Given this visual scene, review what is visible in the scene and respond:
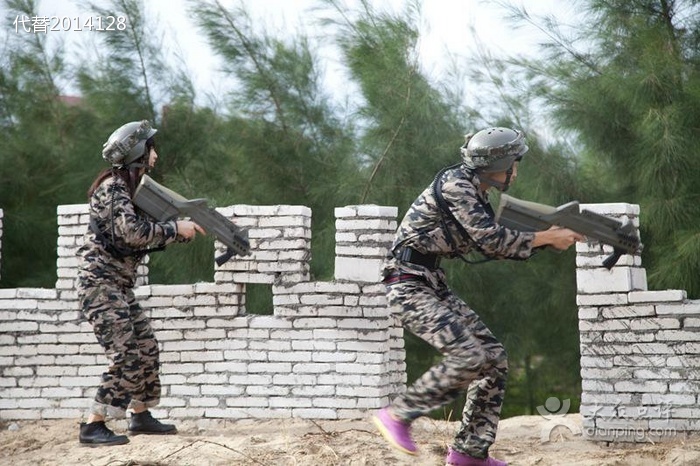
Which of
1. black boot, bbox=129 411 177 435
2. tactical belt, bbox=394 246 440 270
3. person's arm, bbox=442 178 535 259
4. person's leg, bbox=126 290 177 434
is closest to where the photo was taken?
person's arm, bbox=442 178 535 259

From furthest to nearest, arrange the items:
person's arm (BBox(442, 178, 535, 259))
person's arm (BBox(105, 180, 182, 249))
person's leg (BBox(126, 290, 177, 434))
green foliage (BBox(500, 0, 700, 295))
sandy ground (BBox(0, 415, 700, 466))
Result: 1. green foliage (BBox(500, 0, 700, 295))
2. person's leg (BBox(126, 290, 177, 434))
3. person's arm (BBox(105, 180, 182, 249))
4. sandy ground (BBox(0, 415, 700, 466))
5. person's arm (BBox(442, 178, 535, 259))

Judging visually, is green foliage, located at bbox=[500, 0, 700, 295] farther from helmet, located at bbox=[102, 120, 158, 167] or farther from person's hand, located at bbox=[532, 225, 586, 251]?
helmet, located at bbox=[102, 120, 158, 167]

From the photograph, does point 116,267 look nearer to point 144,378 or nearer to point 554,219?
point 144,378

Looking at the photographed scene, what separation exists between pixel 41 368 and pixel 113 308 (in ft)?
7.43

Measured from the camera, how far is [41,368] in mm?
8641

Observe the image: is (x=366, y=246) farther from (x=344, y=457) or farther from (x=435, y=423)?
(x=344, y=457)

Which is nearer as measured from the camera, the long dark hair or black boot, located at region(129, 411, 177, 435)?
the long dark hair

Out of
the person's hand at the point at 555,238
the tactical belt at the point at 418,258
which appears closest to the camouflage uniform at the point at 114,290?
the tactical belt at the point at 418,258

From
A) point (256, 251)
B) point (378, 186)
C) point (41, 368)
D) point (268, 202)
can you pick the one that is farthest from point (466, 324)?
point (268, 202)

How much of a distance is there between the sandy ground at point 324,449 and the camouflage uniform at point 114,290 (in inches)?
14.1

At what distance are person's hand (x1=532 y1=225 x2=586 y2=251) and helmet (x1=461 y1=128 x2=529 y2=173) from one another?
0.41 metres

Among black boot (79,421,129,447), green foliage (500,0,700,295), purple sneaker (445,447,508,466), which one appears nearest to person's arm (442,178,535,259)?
purple sneaker (445,447,508,466)

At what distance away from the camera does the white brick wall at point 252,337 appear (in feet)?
25.7

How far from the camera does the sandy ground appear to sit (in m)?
6.23
